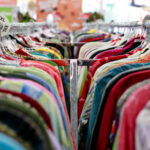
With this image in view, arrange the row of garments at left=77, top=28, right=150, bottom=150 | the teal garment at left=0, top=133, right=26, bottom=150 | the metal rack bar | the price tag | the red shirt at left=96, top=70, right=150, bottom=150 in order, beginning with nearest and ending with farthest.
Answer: the teal garment at left=0, top=133, right=26, bottom=150, the row of garments at left=77, top=28, right=150, bottom=150, the red shirt at left=96, top=70, right=150, bottom=150, the metal rack bar, the price tag

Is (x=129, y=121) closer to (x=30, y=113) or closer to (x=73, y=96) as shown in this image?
(x=30, y=113)

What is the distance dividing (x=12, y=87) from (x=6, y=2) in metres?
3.56

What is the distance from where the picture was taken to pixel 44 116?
2.17ft

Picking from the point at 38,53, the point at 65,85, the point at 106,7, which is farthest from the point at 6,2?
the point at 106,7

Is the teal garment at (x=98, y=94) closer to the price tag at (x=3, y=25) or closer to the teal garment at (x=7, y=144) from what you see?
the teal garment at (x=7, y=144)

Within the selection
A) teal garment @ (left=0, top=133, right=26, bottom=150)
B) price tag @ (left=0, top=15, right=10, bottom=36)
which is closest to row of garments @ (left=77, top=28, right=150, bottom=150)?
teal garment @ (left=0, top=133, right=26, bottom=150)

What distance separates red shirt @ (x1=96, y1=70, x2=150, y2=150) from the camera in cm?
84

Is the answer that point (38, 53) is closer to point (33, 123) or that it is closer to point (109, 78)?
point (109, 78)

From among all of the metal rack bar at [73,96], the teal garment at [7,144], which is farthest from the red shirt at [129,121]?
the metal rack bar at [73,96]

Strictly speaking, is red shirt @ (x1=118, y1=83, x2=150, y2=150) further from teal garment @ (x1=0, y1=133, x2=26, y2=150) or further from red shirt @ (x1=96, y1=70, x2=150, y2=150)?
teal garment @ (x1=0, y1=133, x2=26, y2=150)

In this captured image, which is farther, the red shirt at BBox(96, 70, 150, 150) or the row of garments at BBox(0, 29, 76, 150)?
the red shirt at BBox(96, 70, 150, 150)

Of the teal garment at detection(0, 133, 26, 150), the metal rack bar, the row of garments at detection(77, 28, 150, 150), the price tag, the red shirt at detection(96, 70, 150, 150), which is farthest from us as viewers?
the price tag

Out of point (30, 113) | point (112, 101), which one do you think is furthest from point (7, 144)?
point (112, 101)

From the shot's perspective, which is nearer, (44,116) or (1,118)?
(1,118)
